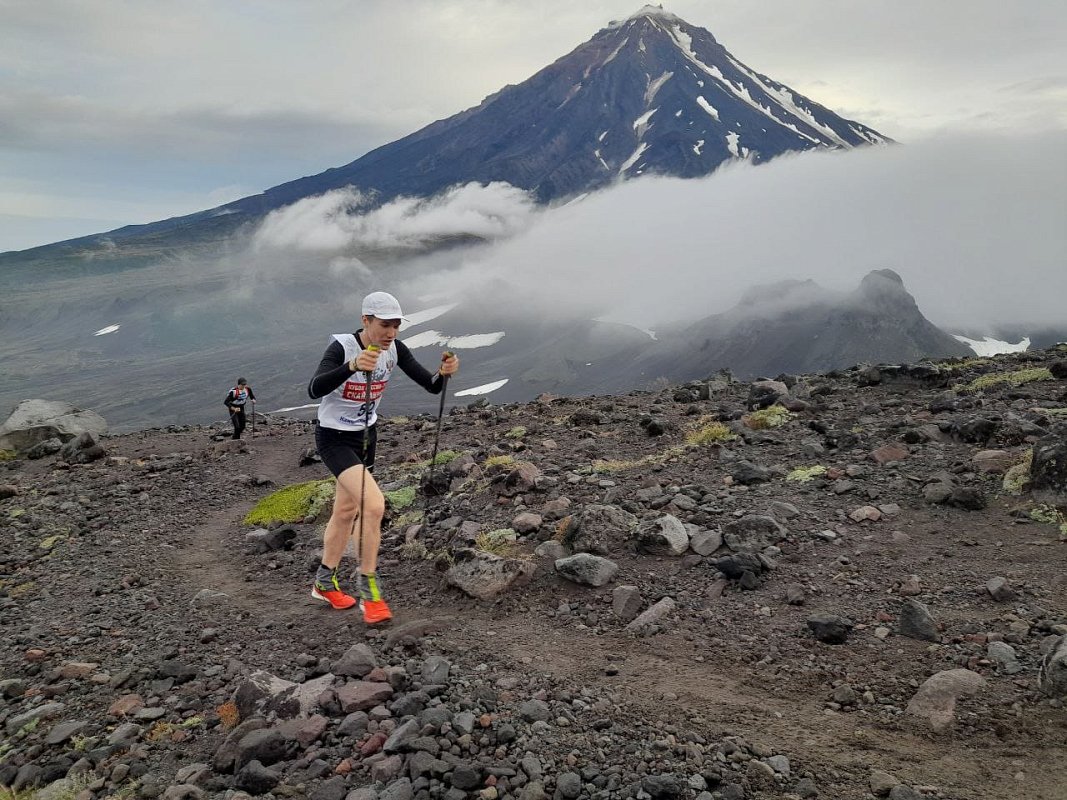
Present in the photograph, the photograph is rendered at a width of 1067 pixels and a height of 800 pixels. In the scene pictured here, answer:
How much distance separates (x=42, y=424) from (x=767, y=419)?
84.8 feet

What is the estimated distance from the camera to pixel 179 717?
4.90 meters

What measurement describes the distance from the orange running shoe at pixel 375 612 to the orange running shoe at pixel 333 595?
1.23 feet

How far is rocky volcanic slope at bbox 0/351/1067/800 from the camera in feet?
12.4

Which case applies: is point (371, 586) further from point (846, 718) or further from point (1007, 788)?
point (1007, 788)

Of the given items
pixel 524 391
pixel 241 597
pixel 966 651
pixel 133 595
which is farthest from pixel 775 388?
pixel 524 391

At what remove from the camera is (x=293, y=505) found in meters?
11.9

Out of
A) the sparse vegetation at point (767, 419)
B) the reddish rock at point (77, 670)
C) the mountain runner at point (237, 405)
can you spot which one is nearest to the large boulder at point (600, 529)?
the reddish rock at point (77, 670)

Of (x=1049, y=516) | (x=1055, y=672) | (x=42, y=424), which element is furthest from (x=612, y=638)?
(x=42, y=424)

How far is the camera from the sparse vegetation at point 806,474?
27.8ft

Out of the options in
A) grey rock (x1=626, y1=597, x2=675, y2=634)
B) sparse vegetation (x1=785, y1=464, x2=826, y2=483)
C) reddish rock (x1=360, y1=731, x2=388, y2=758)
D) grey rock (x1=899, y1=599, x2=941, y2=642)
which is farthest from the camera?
sparse vegetation (x1=785, y1=464, x2=826, y2=483)

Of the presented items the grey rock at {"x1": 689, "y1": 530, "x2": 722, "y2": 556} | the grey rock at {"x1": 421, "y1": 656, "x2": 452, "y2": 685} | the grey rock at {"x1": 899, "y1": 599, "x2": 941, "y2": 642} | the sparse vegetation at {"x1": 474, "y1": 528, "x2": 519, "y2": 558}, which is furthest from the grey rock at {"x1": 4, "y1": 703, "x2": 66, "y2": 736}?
the grey rock at {"x1": 899, "y1": 599, "x2": 941, "y2": 642}

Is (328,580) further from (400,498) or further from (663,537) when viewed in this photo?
(400,498)

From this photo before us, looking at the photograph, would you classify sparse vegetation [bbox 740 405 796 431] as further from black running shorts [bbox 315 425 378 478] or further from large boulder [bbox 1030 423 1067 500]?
black running shorts [bbox 315 425 378 478]

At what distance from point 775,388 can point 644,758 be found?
12.5 meters
